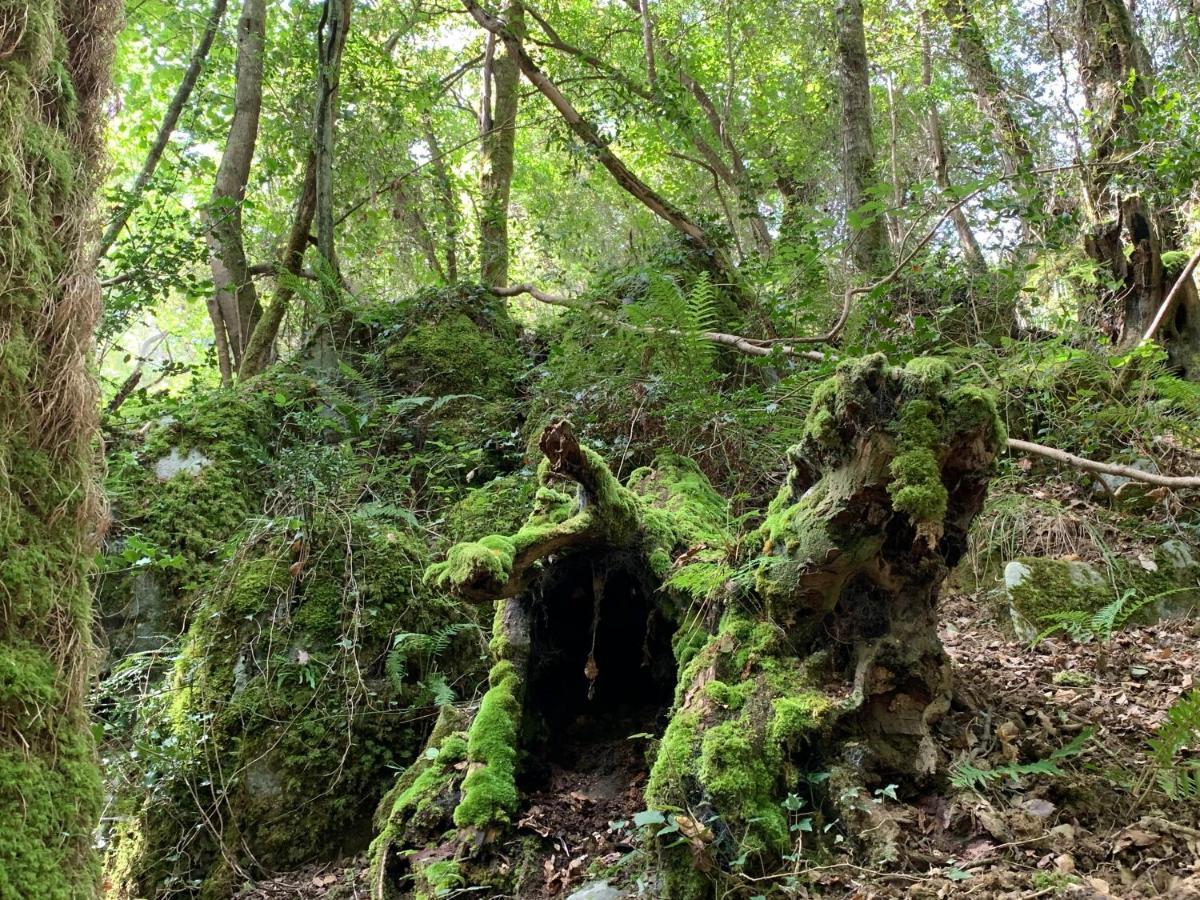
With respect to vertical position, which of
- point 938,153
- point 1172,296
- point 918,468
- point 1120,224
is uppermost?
point 938,153

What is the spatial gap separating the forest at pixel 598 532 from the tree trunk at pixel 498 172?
144 centimetres

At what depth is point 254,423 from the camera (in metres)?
6.88

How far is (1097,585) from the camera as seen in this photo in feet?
14.6

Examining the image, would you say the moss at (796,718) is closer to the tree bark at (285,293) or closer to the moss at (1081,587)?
the moss at (1081,587)

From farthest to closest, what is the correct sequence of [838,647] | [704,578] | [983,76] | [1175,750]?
[983,76], [704,578], [838,647], [1175,750]

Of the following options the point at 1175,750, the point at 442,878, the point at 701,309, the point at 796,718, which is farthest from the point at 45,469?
the point at 701,309

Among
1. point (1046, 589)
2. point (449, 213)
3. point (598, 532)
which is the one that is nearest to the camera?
point (598, 532)

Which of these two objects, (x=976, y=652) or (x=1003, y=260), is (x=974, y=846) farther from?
(x=1003, y=260)

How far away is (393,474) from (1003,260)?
7.15m

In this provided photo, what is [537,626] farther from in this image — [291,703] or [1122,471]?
[1122,471]

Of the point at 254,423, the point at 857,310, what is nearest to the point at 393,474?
the point at 254,423

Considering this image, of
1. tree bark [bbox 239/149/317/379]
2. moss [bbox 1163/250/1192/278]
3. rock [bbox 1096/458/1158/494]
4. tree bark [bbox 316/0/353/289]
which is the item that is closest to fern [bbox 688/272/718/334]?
rock [bbox 1096/458/1158/494]

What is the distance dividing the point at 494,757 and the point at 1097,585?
3.84m

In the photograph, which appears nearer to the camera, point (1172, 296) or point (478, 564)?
point (478, 564)
